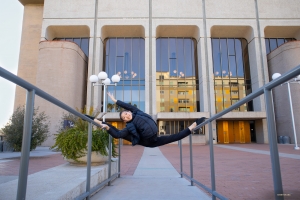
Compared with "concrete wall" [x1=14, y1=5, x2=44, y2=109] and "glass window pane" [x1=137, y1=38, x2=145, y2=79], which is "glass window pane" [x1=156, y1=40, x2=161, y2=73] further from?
"concrete wall" [x1=14, y1=5, x2=44, y2=109]

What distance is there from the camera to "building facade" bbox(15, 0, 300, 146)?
89.1 ft

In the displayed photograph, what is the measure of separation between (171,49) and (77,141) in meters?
26.8

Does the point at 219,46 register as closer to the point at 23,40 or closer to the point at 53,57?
the point at 53,57

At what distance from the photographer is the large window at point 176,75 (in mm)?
28703

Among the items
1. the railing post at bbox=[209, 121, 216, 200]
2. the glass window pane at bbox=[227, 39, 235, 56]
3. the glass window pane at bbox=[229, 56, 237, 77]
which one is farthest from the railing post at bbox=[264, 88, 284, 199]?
the glass window pane at bbox=[227, 39, 235, 56]

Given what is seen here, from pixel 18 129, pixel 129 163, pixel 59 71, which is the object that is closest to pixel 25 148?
pixel 18 129

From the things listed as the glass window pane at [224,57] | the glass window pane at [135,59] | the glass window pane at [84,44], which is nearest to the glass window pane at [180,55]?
the glass window pane at [224,57]

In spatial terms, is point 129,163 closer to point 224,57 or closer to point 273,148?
point 273,148

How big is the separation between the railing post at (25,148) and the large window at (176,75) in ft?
85.2

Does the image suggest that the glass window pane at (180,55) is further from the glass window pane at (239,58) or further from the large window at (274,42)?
the large window at (274,42)

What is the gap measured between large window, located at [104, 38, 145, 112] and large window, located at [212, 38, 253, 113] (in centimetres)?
924

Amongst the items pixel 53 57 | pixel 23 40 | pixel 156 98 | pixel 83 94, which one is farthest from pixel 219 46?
pixel 23 40

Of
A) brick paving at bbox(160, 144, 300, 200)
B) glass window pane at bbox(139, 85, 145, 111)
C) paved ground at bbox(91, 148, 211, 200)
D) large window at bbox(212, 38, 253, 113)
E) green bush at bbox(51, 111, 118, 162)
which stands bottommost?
paved ground at bbox(91, 148, 211, 200)

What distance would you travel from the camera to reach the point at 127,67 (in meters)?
29.9
